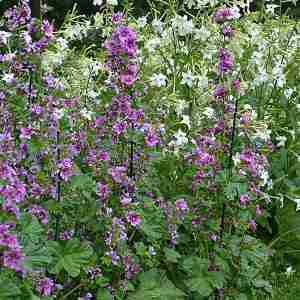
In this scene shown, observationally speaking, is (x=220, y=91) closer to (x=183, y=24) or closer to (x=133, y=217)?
(x=133, y=217)

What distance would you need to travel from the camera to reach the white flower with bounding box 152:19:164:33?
4.50 metres

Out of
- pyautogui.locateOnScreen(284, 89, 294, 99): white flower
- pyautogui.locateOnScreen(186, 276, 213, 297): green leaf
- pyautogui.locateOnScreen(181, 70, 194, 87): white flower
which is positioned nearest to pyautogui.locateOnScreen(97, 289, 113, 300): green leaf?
pyautogui.locateOnScreen(186, 276, 213, 297): green leaf

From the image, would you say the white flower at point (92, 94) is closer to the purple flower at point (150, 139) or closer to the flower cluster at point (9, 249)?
the purple flower at point (150, 139)

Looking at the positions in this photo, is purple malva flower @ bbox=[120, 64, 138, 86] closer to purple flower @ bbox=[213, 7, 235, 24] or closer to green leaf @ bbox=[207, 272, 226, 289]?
purple flower @ bbox=[213, 7, 235, 24]

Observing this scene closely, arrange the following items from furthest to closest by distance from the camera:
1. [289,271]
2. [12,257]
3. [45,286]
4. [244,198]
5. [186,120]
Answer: [289,271] < [186,120] < [244,198] < [45,286] < [12,257]

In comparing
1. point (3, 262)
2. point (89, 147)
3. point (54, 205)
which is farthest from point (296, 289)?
point (3, 262)

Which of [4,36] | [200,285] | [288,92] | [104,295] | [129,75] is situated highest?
[4,36]

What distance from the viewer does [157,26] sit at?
178 inches

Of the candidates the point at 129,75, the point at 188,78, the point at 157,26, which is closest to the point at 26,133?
the point at 129,75

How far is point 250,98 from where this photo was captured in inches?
184

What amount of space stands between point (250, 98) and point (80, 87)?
1.12 metres

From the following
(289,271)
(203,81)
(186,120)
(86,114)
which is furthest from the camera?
(289,271)

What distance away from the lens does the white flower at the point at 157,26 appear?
14.8ft

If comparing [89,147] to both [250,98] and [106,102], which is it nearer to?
[106,102]
